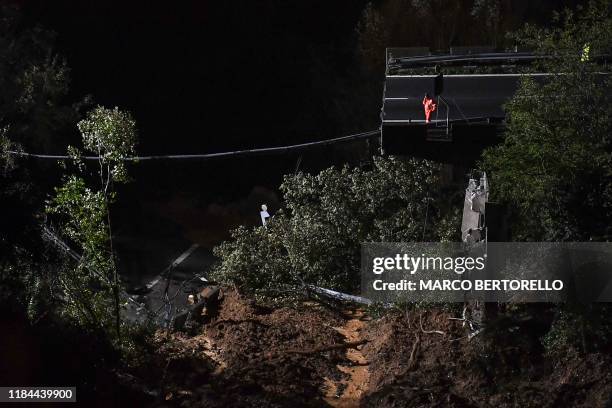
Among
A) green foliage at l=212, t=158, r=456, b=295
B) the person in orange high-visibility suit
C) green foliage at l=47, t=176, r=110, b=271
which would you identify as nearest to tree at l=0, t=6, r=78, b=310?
green foliage at l=212, t=158, r=456, b=295

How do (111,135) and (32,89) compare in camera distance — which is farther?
(32,89)

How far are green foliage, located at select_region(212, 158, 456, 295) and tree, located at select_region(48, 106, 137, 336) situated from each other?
3.91 m

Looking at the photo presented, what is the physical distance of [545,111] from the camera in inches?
521

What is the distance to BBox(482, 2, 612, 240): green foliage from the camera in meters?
12.9

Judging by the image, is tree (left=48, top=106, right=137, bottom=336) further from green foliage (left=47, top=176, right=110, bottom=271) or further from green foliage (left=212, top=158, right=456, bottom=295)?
green foliage (left=212, top=158, right=456, bottom=295)

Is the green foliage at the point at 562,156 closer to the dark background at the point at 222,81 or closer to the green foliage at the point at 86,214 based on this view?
the green foliage at the point at 86,214

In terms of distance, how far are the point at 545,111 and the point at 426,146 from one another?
304 inches

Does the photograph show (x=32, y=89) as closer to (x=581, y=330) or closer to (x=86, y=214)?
(x=86, y=214)

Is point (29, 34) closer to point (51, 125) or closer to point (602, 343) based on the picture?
point (51, 125)

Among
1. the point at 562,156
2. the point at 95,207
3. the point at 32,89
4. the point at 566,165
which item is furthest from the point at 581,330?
the point at 32,89

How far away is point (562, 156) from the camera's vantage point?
1295cm

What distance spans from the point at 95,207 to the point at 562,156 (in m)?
7.74

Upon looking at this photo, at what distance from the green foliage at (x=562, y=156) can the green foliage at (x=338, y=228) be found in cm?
291

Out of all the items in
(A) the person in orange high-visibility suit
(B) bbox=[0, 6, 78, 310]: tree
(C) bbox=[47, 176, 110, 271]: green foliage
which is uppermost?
(B) bbox=[0, 6, 78, 310]: tree
